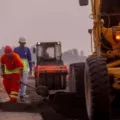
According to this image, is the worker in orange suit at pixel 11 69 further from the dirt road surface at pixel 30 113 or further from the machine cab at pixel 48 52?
the machine cab at pixel 48 52

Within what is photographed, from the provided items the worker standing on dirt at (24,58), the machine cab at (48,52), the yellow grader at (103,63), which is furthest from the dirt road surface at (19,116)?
the machine cab at (48,52)

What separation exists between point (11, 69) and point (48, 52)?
4.25 meters

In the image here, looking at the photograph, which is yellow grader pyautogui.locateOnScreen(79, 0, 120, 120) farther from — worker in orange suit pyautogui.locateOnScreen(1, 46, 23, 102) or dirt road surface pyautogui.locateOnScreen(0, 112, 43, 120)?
worker in orange suit pyautogui.locateOnScreen(1, 46, 23, 102)

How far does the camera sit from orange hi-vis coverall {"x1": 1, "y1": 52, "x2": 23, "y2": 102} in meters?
11.9

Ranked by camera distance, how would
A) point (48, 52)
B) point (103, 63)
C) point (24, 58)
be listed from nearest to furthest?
point (103, 63) < point (24, 58) < point (48, 52)

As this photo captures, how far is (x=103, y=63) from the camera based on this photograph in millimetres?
7828

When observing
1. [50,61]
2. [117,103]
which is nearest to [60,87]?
[50,61]

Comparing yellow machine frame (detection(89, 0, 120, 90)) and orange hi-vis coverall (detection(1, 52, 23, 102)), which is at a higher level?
yellow machine frame (detection(89, 0, 120, 90))

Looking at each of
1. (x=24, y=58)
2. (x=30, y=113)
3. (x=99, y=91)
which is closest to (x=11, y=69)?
(x=24, y=58)

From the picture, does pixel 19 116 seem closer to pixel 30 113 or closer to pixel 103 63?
pixel 30 113

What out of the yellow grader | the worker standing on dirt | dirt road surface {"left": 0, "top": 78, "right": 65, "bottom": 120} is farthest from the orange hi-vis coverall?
the yellow grader

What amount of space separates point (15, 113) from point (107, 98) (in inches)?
123

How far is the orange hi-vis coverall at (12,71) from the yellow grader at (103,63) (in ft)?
9.24

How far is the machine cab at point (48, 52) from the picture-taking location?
52.3 ft
